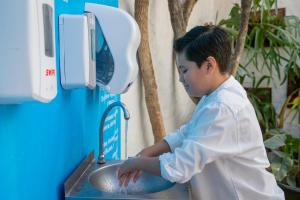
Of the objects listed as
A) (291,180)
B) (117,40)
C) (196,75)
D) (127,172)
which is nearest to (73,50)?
(117,40)

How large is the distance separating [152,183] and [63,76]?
0.64 m

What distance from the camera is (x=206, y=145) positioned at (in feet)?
3.53

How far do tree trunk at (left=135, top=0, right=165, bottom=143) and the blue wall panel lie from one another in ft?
1.43

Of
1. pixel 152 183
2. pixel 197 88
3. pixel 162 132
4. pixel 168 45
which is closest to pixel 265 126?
pixel 168 45

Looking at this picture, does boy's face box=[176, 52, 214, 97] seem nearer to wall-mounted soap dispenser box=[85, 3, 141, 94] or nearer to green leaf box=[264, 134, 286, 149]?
wall-mounted soap dispenser box=[85, 3, 141, 94]

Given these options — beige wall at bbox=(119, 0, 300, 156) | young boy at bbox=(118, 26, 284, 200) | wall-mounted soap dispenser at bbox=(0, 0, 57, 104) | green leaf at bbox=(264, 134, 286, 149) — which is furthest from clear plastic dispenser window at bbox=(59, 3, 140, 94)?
green leaf at bbox=(264, 134, 286, 149)

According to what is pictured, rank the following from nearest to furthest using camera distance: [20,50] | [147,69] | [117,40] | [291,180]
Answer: [20,50], [117,40], [147,69], [291,180]

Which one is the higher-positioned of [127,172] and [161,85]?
[161,85]

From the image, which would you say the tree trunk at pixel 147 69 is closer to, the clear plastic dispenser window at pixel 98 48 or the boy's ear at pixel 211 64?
the clear plastic dispenser window at pixel 98 48

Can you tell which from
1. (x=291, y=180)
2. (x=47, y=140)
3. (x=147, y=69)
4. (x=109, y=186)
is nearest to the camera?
(x=47, y=140)

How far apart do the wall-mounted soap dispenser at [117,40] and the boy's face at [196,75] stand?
0.75 ft

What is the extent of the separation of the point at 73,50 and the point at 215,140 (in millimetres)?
557

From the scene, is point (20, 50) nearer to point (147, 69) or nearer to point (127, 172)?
point (127, 172)

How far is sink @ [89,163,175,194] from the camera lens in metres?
1.43
